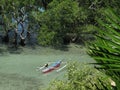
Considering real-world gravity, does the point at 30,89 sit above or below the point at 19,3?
below

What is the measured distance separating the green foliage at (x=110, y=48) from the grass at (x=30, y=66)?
1579 cm

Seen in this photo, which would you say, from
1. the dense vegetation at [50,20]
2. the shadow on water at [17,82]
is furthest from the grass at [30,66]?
the dense vegetation at [50,20]

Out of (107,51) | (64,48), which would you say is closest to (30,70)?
(64,48)

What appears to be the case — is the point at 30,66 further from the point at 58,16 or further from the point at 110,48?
the point at 110,48

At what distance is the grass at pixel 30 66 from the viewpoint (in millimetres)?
18609

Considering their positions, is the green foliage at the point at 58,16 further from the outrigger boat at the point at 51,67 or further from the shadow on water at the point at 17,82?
the shadow on water at the point at 17,82

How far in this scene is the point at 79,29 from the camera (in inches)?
1267

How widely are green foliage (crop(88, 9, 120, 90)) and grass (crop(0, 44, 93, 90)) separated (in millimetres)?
15790

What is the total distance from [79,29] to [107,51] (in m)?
30.2

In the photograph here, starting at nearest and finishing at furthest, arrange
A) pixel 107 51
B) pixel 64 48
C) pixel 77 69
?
pixel 107 51, pixel 77 69, pixel 64 48

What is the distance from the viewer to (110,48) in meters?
2.02

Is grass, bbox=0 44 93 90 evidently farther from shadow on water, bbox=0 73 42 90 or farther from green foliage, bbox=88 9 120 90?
green foliage, bbox=88 9 120 90

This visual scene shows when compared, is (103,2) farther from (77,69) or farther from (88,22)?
(77,69)

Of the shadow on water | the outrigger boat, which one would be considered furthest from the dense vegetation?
the shadow on water
